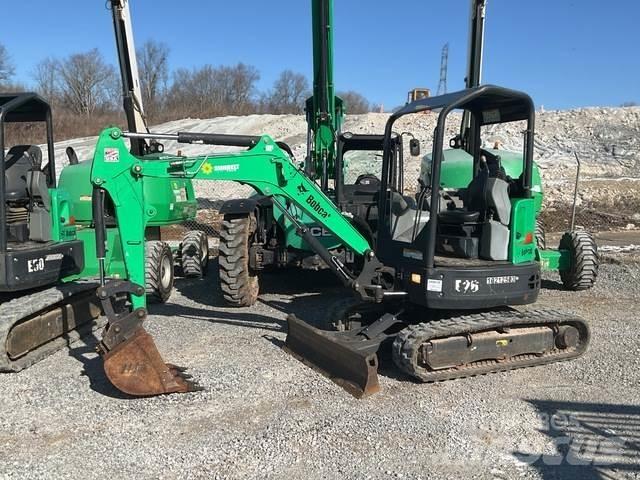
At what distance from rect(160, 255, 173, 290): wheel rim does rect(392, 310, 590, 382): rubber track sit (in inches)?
165

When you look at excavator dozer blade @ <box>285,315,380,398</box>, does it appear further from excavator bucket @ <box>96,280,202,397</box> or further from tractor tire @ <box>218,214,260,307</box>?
tractor tire @ <box>218,214,260,307</box>

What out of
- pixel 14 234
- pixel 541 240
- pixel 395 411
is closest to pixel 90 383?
pixel 14 234

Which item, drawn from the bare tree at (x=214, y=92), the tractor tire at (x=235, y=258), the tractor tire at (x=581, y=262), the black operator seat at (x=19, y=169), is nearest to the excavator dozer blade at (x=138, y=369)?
the black operator seat at (x=19, y=169)

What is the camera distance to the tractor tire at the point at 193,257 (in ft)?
32.8

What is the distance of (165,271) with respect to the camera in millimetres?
8656

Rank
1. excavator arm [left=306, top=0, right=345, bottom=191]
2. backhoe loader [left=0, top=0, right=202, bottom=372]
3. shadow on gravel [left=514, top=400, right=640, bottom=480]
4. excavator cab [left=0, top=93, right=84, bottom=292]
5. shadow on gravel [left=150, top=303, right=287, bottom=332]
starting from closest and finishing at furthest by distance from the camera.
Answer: shadow on gravel [left=514, top=400, right=640, bottom=480] < backhoe loader [left=0, top=0, right=202, bottom=372] < excavator cab [left=0, top=93, right=84, bottom=292] < shadow on gravel [left=150, top=303, right=287, bottom=332] < excavator arm [left=306, top=0, right=345, bottom=191]

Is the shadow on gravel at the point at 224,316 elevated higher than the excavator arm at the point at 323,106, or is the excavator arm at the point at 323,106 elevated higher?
the excavator arm at the point at 323,106

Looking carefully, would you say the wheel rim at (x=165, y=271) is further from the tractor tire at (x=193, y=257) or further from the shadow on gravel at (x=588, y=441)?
the shadow on gravel at (x=588, y=441)

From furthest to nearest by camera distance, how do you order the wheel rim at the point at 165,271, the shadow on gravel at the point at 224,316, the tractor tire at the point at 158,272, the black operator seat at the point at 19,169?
the wheel rim at the point at 165,271
the tractor tire at the point at 158,272
the shadow on gravel at the point at 224,316
the black operator seat at the point at 19,169

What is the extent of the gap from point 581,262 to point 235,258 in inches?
197

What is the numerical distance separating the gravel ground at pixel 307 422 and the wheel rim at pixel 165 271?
196cm

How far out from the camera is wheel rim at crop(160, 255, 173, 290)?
8.45 meters

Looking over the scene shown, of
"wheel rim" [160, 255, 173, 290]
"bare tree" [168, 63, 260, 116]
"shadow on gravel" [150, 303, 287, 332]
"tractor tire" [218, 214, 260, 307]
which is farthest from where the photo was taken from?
"bare tree" [168, 63, 260, 116]

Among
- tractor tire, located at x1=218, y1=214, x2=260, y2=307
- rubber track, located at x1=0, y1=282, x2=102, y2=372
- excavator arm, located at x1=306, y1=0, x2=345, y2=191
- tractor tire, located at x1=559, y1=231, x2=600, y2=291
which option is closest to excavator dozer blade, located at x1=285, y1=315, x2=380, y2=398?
tractor tire, located at x1=218, y1=214, x2=260, y2=307
